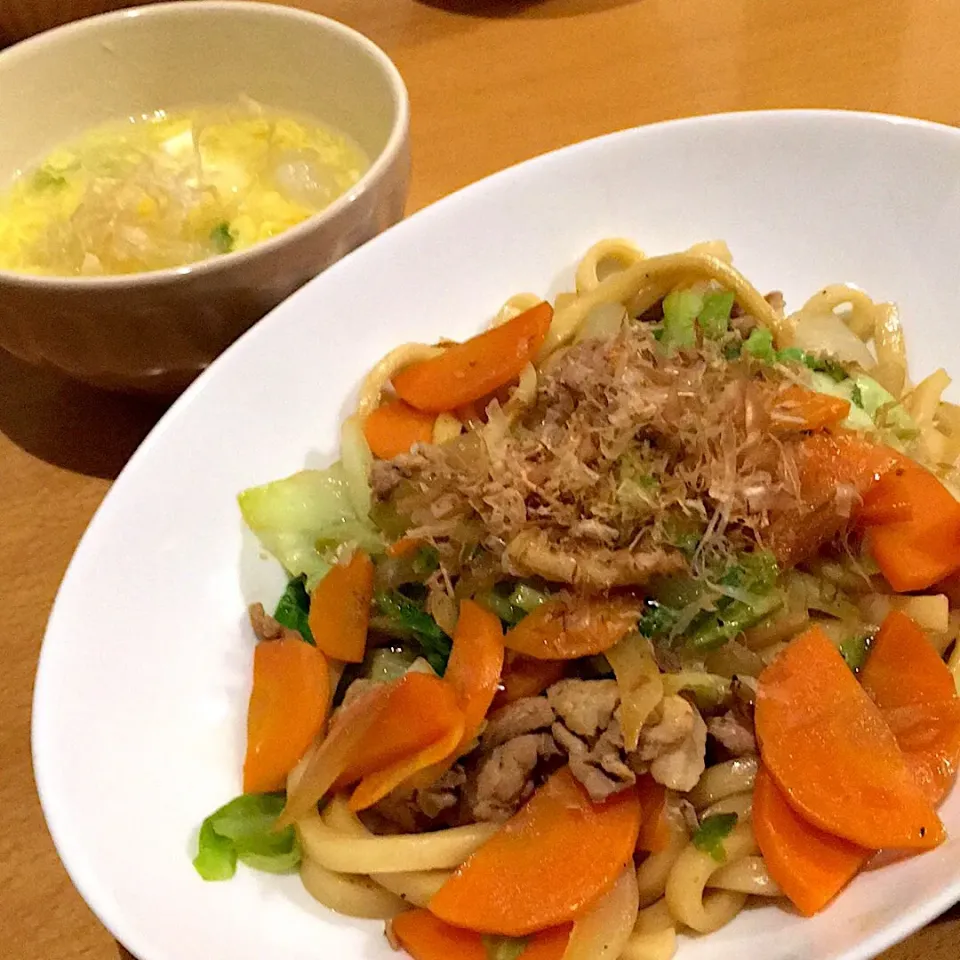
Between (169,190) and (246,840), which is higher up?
(169,190)

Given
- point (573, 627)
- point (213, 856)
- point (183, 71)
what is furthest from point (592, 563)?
point (183, 71)

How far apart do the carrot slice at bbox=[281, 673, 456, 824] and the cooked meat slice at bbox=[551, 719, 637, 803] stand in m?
0.16

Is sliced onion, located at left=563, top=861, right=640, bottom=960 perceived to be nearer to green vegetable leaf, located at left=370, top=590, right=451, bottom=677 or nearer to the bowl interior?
green vegetable leaf, located at left=370, top=590, right=451, bottom=677

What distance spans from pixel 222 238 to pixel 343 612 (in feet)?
2.50

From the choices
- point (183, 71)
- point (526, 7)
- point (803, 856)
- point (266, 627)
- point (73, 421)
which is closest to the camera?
point (803, 856)

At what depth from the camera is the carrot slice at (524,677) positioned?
1364 millimetres

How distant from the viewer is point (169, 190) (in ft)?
6.06

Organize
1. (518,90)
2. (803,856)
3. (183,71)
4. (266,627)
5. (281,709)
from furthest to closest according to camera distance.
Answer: (518,90), (183,71), (266,627), (281,709), (803,856)

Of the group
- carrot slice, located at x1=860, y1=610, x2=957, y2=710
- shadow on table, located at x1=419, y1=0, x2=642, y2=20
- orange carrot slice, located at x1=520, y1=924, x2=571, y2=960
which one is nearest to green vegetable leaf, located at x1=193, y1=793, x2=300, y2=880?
orange carrot slice, located at x1=520, y1=924, x2=571, y2=960

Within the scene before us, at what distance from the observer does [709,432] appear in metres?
1.38

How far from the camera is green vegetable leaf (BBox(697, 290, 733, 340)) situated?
5.50 ft

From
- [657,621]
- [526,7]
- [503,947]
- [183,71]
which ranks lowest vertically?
[503,947]

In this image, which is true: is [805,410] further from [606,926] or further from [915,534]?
[606,926]

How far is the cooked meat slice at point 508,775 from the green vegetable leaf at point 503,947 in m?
0.14
